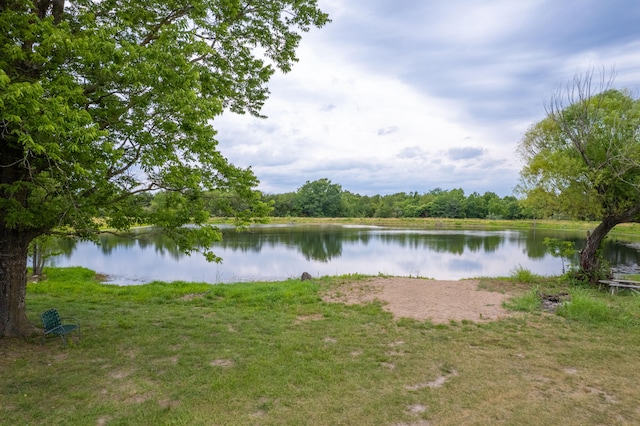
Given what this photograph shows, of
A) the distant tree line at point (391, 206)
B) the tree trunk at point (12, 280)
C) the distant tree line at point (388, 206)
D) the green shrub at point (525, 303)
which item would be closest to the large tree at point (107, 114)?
the tree trunk at point (12, 280)

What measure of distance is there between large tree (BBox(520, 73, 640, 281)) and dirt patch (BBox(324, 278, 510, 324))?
14.7ft

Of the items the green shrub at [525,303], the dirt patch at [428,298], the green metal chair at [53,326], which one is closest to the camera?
the green metal chair at [53,326]

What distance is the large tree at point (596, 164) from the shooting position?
Result: 1164cm

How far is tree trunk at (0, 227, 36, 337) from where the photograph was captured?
6309 mm

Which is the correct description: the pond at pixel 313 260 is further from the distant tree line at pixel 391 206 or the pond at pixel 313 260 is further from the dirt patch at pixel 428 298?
the distant tree line at pixel 391 206

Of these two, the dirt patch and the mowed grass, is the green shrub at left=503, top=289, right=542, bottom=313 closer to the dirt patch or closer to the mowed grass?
the mowed grass

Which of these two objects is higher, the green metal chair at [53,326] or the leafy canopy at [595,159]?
the leafy canopy at [595,159]

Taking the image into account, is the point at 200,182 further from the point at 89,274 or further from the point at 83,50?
the point at 89,274

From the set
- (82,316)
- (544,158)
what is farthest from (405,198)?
(82,316)

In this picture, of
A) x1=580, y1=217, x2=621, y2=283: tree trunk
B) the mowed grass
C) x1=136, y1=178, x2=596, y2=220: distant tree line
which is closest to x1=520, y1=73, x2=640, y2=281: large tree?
x1=580, y1=217, x2=621, y2=283: tree trunk

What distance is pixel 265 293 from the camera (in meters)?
11.3

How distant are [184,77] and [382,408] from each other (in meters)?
4.95

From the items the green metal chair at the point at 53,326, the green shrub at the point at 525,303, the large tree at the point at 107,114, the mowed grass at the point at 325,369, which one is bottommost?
the mowed grass at the point at 325,369

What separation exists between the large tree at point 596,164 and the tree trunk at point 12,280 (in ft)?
48.4
